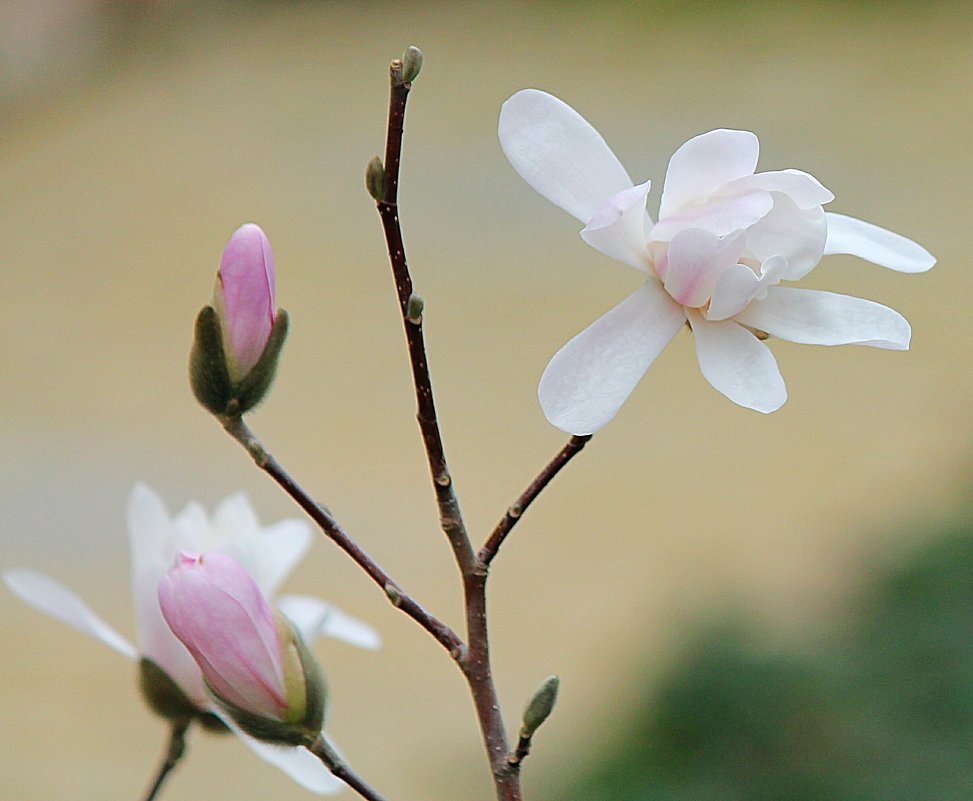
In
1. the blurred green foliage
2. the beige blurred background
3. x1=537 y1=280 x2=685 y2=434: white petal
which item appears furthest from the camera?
the beige blurred background

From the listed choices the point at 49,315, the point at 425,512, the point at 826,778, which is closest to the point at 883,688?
the point at 826,778

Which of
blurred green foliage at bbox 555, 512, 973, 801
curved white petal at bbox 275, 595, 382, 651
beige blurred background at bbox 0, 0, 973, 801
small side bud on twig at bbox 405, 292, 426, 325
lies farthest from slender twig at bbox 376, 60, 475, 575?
beige blurred background at bbox 0, 0, 973, 801

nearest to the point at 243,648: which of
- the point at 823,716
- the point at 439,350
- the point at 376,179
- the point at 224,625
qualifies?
the point at 224,625

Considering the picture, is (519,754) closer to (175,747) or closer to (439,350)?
(175,747)

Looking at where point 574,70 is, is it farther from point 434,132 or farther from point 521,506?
point 521,506

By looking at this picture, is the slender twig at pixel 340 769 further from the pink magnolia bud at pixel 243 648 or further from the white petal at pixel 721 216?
the white petal at pixel 721 216

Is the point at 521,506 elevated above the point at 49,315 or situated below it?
below

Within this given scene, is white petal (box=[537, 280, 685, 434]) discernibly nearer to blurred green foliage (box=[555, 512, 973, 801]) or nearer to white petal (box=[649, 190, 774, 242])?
white petal (box=[649, 190, 774, 242])
